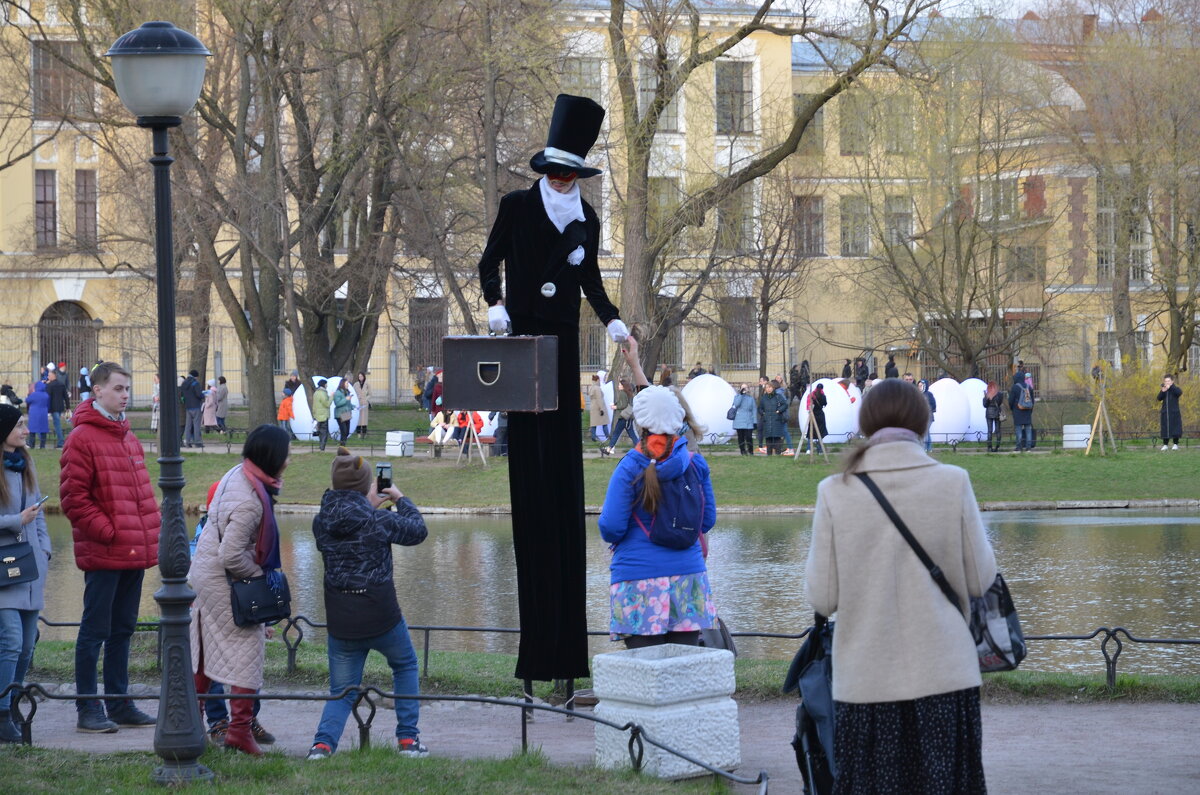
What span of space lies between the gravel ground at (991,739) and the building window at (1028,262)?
34808mm

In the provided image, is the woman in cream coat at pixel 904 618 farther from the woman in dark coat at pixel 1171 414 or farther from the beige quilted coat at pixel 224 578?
the woman in dark coat at pixel 1171 414

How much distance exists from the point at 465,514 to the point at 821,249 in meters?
34.3

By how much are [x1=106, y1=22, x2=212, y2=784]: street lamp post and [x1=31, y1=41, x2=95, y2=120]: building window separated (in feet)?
87.0

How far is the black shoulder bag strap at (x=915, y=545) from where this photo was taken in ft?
16.7

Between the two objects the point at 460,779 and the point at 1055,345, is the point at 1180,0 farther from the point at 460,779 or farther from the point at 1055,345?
the point at 460,779

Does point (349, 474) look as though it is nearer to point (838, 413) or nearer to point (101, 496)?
point (101, 496)

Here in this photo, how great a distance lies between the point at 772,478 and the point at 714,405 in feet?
23.7

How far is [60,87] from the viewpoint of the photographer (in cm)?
3666

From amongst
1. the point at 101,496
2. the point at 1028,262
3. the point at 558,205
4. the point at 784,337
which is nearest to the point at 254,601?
the point at 101,496

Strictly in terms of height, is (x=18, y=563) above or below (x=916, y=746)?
above

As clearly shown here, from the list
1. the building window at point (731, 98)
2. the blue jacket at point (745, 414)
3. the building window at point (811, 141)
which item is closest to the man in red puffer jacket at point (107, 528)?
the blue jacket at point (745, 414)

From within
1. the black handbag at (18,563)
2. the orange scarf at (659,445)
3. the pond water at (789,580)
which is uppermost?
the orange scarf at (659,445)

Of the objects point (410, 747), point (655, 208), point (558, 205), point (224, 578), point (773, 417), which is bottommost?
point (410, 747)

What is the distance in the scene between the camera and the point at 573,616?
337 inches
